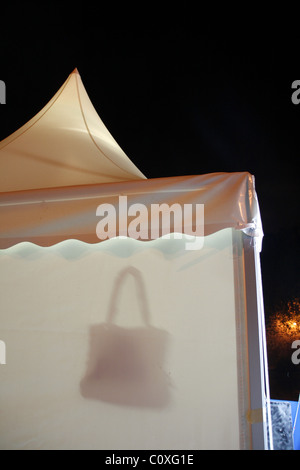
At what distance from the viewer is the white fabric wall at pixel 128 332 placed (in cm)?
158

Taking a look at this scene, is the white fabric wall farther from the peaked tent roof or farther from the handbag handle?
the peaked tent roof

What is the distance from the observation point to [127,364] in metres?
1.71

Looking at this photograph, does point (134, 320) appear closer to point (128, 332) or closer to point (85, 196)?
point (128, 332)

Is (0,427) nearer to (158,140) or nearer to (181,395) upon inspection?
(181,395)

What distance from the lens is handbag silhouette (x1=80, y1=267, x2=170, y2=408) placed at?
165 cm

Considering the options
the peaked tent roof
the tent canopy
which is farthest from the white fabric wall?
the peaked tent roof

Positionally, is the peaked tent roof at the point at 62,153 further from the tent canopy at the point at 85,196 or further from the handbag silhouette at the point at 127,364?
the handbag silhouette at the point at 127,364

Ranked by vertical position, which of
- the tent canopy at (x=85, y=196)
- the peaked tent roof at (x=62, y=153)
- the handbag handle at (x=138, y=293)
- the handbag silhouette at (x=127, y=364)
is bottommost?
the handbag silhouette at (x=127, y=364)

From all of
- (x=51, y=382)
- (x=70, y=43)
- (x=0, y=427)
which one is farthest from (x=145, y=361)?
(x=70, y=43)

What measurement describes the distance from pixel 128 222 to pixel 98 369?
0.72m

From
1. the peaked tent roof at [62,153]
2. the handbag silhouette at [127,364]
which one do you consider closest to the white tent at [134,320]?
the handbag silhouette at [127,364]

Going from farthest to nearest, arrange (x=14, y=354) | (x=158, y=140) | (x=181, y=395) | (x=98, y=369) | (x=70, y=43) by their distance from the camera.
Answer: (x=158, y=140), (x=70, y=43), (x=14, y=354), (x=98, y=369), (x=181, y=395)

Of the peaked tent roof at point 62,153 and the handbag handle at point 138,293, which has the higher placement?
the peaked tent roof at point 62,153

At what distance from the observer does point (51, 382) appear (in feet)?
5.79
